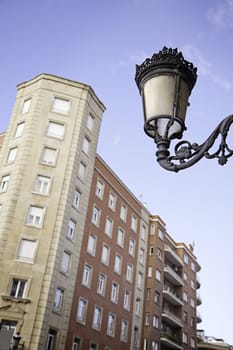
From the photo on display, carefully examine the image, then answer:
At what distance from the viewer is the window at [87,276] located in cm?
3017

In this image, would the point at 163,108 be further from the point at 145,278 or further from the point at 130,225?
the point at 145,278

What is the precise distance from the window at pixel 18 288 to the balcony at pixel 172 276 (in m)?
22.7

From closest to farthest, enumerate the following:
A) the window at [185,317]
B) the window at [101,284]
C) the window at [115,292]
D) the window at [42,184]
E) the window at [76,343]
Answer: the window at [76,343], the window at [42,184], the window at [101,284], the window at [115,292], the window at [185,317]

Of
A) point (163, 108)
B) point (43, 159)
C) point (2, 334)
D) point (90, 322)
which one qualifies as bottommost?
point (2, 334)

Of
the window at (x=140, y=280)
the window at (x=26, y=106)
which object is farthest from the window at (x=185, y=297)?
the window at (x=26, y=106)

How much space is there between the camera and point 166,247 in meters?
46.9

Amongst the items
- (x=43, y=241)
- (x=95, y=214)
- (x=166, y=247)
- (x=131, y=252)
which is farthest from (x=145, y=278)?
(x=43, y=241)

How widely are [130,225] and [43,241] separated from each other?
46.8ft

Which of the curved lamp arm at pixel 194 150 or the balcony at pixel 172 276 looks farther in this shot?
the balcony at pixel 172 276

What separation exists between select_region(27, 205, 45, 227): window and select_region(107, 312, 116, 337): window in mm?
11187

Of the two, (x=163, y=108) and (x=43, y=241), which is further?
(x=43, y=241)

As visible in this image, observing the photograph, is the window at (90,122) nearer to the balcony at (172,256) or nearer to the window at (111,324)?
the window at (111,324)

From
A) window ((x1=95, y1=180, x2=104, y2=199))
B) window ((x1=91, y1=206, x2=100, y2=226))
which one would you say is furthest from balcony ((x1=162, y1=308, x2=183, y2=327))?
window ((x1=95, y1=180, x2=104, y2=199))

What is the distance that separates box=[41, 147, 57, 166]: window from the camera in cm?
2944
